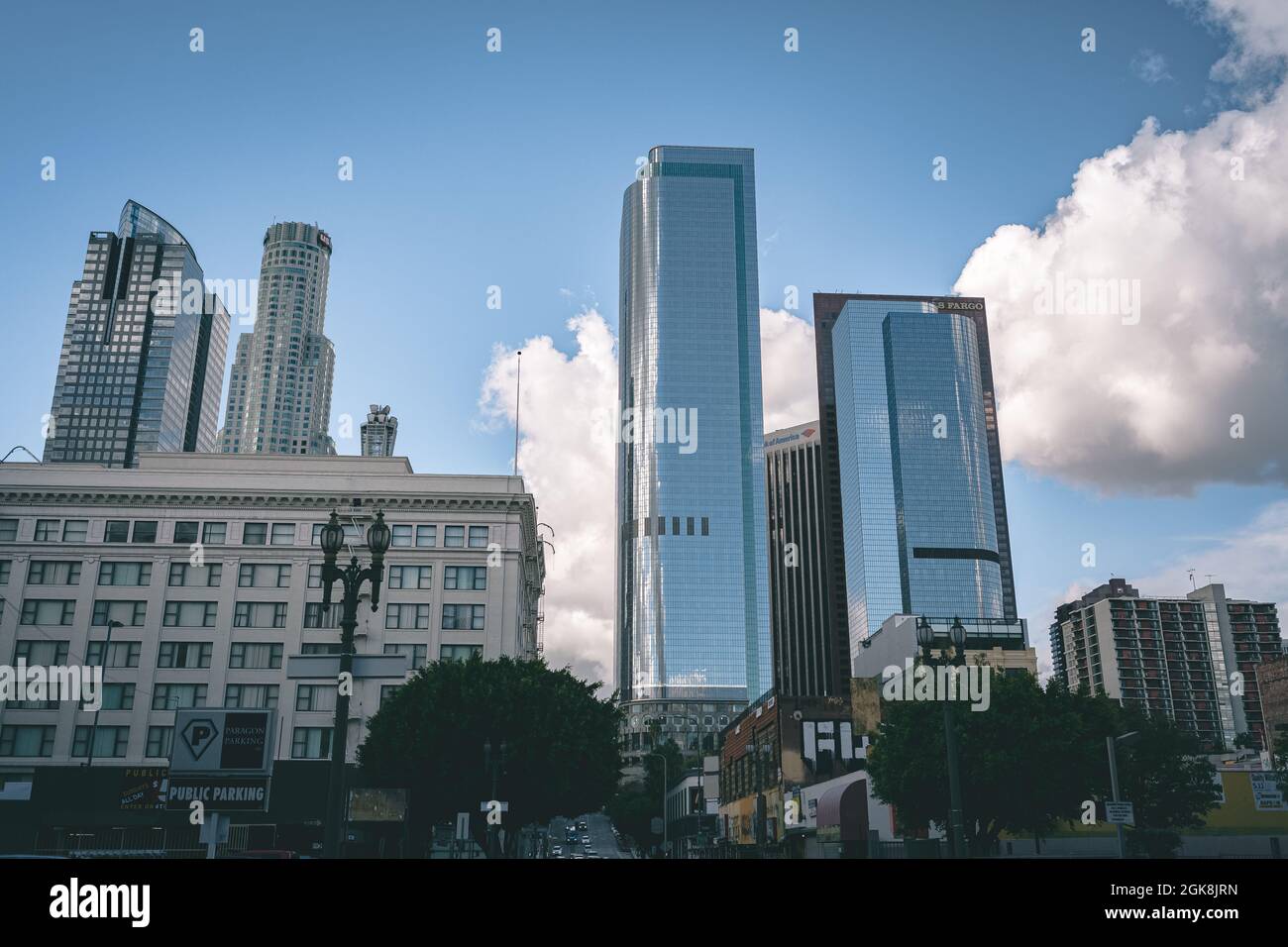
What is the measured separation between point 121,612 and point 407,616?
2185cm

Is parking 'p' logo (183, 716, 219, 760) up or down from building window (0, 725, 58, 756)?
down

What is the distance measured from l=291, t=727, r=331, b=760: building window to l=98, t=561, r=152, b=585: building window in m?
17.5

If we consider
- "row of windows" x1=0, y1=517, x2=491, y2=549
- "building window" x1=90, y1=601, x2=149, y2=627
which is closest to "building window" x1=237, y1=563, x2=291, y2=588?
"row of windows" x1=0, y1=517, x2=491, y2=549

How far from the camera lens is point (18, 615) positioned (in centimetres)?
7650

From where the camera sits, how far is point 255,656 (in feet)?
250

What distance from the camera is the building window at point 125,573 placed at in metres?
77.9

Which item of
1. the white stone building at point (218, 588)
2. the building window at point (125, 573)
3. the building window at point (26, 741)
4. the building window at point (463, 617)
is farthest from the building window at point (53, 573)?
the building window at point (463, 617)

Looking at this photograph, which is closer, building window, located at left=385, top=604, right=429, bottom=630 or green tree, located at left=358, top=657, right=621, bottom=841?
green tree, located at left=358, top=657, right=621, bottom=841

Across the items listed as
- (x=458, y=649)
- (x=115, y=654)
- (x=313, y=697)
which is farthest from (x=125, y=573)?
(x=458, y=649)

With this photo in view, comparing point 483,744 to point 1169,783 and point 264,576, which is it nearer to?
point 264,576

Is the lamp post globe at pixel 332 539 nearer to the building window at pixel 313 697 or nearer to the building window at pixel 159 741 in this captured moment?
the building window at pixel 313 697

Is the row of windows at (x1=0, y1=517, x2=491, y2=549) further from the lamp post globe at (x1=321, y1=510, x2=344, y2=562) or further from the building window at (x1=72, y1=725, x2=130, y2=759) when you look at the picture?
the lamp post globe at (x1=321, y1=510, x2=344, y2=562)

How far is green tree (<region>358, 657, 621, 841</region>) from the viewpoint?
Result: 52875 millimetres

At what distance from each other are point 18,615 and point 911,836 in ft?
219
